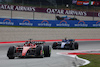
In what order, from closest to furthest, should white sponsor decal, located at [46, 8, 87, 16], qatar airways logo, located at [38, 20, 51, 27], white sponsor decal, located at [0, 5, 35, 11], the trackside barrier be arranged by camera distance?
the trackside barrier
qatar airways logo, located at [38, 20, 51, 27]
white sponsor decal, located at [0, 5, 35, 11]
white sponsor decal, located at [46, 8, 87, 16]

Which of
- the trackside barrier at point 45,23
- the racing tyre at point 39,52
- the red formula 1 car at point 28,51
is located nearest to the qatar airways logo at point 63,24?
the trackside barrier at point 45,23

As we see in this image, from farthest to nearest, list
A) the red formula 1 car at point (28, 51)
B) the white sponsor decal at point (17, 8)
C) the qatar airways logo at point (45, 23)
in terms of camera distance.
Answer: the white sponsor decal at point (17, 8)
the qatar airways logo at point (45, 23)
the red formula 1 car at point (28, 51)

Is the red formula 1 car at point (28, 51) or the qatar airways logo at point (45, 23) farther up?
the qatar airways logo at point (45, 23)

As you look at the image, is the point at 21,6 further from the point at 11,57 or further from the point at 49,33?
the point at 11,57

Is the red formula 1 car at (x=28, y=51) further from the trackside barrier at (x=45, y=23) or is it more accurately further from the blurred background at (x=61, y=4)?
the blurred background at (x=61, y=4)

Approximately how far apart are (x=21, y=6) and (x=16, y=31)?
9660 mm

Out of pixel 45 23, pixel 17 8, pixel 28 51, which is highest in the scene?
pixel 17 8

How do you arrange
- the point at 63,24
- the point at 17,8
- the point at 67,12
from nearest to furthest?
1. the point at 63,24
2. the point at 17,8
3. the point at 67,12

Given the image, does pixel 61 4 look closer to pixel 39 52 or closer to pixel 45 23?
pixel 45 23

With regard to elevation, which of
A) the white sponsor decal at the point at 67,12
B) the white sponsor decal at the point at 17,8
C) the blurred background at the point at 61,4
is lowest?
the white sponsor decal at the point at 67,12

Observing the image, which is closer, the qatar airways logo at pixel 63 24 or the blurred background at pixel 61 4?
the qatar airways logo at pixel 63 24

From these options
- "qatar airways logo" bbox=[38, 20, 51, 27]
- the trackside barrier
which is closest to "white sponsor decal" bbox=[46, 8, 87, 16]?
the trackside barrier

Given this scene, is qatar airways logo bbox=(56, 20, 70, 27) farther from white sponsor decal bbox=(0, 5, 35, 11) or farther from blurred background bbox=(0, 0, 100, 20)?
white sponsor decal bbox=(0, 5, 35, 11)

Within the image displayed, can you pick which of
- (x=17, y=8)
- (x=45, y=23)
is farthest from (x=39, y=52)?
(x=17, y=8)
